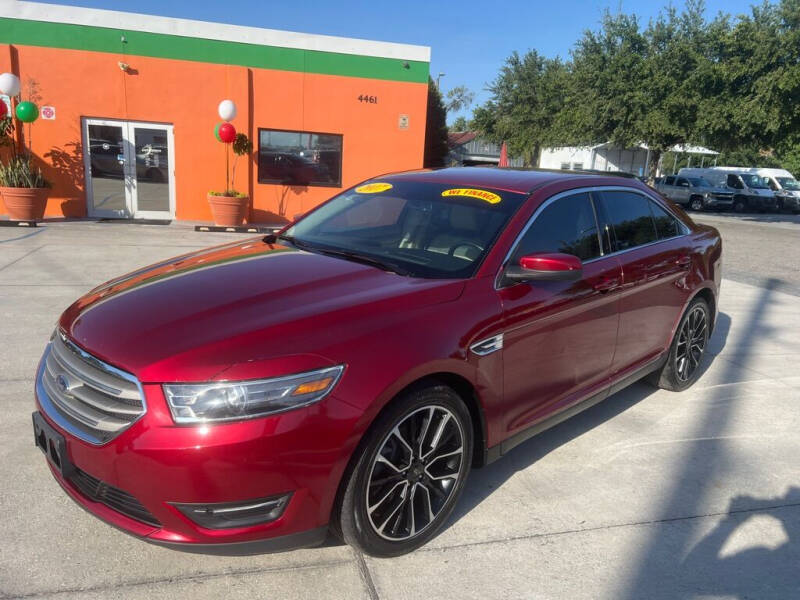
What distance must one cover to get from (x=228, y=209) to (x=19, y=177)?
4.18m

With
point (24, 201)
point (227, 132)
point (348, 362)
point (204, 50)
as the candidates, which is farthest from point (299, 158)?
point (348, 362)

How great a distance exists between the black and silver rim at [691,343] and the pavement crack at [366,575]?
3.23m

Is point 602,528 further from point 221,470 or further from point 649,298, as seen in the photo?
point 221,470

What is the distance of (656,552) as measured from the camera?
2.91 meters

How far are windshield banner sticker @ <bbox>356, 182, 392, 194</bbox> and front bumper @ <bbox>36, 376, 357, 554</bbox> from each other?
213 cm

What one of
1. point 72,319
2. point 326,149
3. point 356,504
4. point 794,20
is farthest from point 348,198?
point 794,20

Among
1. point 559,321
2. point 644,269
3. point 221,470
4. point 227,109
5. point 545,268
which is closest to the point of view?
point 221,470

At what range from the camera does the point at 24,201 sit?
12.2 meters

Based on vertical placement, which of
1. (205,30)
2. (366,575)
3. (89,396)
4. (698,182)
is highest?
(205,30)

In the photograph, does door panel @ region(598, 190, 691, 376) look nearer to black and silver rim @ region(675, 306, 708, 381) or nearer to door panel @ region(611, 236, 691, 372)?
door panel @ region(611, 236, 691, 372)

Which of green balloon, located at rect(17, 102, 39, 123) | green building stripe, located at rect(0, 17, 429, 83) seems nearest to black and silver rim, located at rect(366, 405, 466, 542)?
green balloon, located at rect(17, 102, 39, 123)

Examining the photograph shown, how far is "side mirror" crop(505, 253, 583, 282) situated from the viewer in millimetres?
3010

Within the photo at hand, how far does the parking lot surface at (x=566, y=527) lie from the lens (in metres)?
2.58

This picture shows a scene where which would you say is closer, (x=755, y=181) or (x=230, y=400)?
(x=230, y=400)
